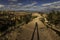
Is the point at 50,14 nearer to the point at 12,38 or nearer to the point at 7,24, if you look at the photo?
the point at 7,24

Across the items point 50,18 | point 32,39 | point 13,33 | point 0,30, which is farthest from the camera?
point 50,18

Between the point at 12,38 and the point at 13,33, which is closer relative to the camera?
the point at 12,38

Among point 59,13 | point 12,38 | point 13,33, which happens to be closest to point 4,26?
point 13,33

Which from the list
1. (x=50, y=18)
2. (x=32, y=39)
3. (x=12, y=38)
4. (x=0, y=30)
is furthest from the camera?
(x=50, y=18)

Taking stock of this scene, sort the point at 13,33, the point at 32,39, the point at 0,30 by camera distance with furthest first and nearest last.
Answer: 1. the point at 0,30
2. the point at 13,33
3. the point at 32,39

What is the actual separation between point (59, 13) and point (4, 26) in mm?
9655

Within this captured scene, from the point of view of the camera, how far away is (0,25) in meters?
19.8

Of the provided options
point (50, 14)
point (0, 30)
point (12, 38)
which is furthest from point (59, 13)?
point (12, 38)

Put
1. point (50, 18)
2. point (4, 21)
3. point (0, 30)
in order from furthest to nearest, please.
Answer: point (50, 18) → point (4, 21) → point (0, 30)

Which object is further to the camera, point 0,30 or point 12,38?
point 0,30

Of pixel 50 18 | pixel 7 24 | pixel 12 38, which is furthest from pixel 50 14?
pixel 12 38

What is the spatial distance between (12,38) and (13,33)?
68.1 inches

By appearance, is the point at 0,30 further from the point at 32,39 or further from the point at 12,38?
the point at 32,39

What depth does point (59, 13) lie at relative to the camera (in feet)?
80.7
